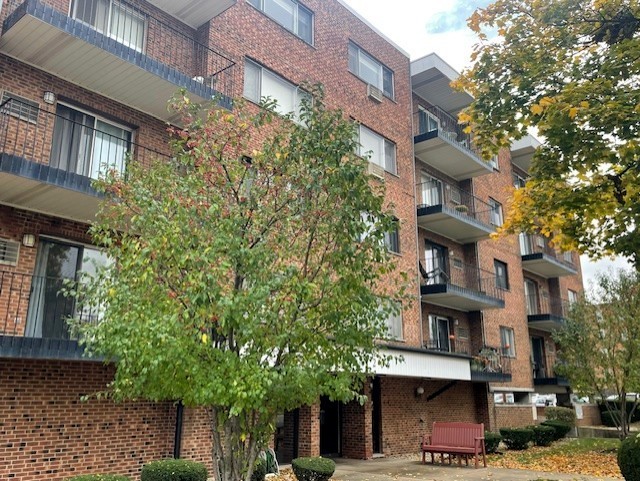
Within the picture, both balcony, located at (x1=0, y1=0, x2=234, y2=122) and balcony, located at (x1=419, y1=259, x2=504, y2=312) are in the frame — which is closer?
balcony, located at (x1=0, y1=0, x2=234, y2=122)

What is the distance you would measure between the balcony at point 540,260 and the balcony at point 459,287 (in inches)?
153

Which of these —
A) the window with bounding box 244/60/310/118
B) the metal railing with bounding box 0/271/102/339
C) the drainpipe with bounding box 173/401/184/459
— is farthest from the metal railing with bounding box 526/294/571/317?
the metal railing with bounding box 0/271/102/339

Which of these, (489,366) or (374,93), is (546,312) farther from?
(374,93)

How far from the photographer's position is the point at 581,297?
23.0 m

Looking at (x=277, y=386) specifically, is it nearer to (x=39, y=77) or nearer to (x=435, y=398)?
(x=39, y=77)

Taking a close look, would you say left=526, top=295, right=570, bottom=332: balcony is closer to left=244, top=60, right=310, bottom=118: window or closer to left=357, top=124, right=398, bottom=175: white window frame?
left=357, top=124, right=398, bottom=175: white window frame

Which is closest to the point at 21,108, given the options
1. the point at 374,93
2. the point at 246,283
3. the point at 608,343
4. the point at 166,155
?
the point at 166,155

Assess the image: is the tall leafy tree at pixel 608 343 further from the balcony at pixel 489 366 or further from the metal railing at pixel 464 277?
the metal railing at pixel 464 277

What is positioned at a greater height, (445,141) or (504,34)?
(445,141)

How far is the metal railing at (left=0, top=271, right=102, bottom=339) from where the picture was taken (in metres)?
10.0

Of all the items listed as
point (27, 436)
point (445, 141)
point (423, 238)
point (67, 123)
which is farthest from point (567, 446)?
point (67, 123)

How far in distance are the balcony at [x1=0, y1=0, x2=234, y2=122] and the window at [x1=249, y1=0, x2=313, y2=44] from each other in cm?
350

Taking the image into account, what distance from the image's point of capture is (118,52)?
1137 cm

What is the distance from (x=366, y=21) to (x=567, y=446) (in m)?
18.2
